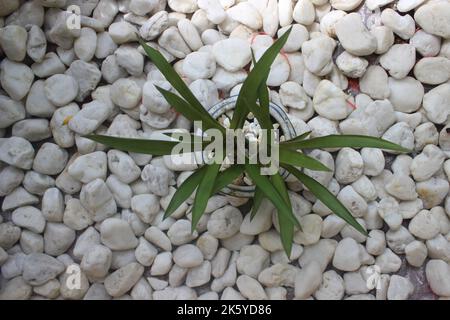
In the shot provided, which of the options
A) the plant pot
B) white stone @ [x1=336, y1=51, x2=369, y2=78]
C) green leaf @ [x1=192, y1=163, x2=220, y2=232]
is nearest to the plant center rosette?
the plant pot

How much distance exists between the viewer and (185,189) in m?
1.32

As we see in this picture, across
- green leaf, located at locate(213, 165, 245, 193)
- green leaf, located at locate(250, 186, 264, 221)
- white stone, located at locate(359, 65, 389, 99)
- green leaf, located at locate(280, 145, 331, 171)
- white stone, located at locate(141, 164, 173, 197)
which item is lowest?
white stone, located at locate(141, 164, 173, 197)

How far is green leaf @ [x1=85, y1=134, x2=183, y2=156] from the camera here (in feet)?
4.24

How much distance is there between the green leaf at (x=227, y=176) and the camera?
51.3 inches

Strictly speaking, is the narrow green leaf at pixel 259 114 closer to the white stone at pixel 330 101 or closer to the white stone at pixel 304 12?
the white stone at pixel 330 101

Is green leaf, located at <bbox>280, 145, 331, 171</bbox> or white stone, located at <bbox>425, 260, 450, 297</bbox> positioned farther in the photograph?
white stone, located at <bbox>425, 260, 450, 297</bbox>

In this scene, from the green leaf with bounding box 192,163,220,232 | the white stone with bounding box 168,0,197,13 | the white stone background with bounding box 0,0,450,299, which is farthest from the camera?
the white stone with bounding box 168,0,197,13

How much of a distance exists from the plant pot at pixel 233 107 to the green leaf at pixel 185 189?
128 mm

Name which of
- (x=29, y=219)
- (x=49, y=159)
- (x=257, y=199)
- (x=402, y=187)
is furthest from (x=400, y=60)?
(x=29, y=219)

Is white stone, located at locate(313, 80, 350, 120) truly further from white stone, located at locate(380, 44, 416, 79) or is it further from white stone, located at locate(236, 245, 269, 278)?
white stone, located at locate(236, 245, 269, 278)

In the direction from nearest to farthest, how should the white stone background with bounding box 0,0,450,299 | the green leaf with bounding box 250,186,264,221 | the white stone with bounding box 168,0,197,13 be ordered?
the green leaf with bounding box 250,186,264,221, the white stone background with bounding box 0,0,450,299, the white stone with bounding box 168,0,197,13

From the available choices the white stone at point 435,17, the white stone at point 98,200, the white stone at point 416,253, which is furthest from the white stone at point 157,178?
the white stone at point 435,17

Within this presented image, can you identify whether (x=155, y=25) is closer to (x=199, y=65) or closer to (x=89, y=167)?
(x=199, y=65)

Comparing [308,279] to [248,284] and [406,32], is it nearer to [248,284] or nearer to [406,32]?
[248,284]
